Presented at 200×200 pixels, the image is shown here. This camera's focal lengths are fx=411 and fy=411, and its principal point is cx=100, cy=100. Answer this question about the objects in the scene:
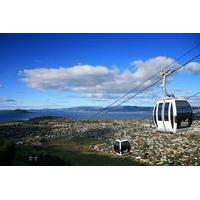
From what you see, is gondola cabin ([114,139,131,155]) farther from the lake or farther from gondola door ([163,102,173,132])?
gondola door ([163,102,173,132])

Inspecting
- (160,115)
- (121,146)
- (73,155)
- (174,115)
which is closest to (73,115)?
(73,155)

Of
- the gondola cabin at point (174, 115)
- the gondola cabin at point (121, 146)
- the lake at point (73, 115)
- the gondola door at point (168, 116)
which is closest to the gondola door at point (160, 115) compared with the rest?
the gondola cabin at point (174, 115)

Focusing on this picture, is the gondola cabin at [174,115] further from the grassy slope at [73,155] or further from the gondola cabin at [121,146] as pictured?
the grassy slope at [73,155]

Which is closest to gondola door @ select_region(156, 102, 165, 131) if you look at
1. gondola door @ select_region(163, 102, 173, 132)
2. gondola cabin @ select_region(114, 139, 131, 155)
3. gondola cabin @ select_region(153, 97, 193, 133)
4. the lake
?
gondola cabin @ select_region(153, 97, 193, 133)
